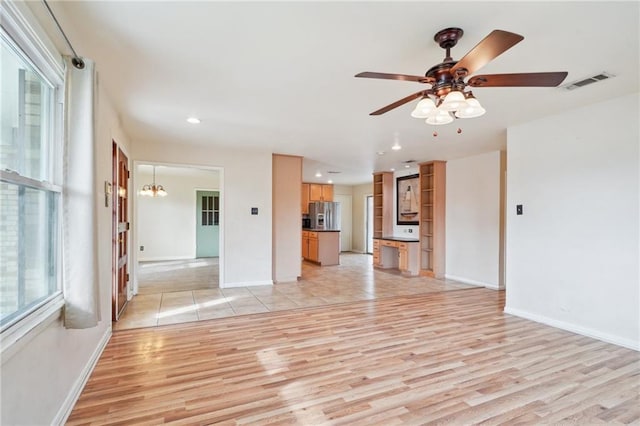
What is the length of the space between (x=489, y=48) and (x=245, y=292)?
4679mm

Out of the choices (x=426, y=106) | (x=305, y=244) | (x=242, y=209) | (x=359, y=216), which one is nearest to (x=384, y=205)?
(x=305, y=244)

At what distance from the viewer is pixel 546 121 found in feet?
12.5

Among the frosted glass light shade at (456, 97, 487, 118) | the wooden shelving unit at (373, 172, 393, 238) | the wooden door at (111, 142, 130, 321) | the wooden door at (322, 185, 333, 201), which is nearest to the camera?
the frosted glass light shade at (456, 97, 487, 118)

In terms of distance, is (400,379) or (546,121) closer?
(400,379)

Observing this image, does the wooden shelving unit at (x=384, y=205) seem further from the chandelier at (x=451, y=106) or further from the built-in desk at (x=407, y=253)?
the chandelier at (x=451, y=106)

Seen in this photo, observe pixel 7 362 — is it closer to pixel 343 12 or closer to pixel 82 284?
pixel 82 284

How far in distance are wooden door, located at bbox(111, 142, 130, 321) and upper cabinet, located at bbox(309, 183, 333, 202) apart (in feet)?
19.6

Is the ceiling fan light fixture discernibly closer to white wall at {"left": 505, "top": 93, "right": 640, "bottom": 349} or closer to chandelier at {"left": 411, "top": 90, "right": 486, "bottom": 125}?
chandelier at {"left": 411, "top": 90, "right": 486, "bottom": 125}

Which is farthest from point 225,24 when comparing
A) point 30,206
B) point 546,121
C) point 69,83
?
point 546,121

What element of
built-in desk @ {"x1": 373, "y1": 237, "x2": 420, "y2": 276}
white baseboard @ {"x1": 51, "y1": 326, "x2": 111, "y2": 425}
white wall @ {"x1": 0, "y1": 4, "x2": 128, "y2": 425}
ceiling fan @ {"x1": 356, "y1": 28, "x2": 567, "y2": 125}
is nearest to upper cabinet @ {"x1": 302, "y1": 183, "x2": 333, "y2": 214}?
built-in desk @ {"x1": 373, "y1": 237, "x2": 420, "y2": 276}

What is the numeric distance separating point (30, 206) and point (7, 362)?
32.1 inches

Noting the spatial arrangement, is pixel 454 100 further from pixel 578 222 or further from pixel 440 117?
pixel 578 222

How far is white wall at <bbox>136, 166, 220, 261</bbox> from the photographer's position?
30.2 ft

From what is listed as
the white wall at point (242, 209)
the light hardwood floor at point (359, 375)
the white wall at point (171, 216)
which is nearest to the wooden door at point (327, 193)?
the white wall at point (171, 216)
